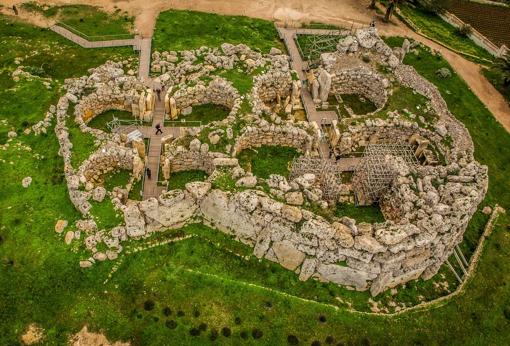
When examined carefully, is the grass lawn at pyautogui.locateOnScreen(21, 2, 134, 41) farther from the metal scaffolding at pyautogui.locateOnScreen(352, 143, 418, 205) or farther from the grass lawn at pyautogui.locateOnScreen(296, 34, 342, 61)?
Result: the metal scaffolding at pyautogui.locateOnScreen(352, 143, 418, 205)

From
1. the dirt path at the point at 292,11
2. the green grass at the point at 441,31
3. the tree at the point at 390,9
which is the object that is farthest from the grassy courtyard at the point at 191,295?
the tree at the point at 390,9

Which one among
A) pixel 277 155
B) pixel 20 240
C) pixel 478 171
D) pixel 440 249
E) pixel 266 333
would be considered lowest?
pixel 20 240

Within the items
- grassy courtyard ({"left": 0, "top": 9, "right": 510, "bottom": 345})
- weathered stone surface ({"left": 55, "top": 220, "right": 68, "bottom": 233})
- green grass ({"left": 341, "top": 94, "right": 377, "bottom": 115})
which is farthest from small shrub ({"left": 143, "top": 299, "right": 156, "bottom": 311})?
green grass ({"left": 341, "top": 94, "right": 377, "bottom": 115})

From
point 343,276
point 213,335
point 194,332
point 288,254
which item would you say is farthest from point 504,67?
point 194,332

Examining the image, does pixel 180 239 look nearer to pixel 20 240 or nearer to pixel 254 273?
pixel 254 273

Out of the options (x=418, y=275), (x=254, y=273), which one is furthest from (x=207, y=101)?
(x=418, y=275)

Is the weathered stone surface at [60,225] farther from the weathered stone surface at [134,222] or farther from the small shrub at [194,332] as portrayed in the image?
the small shrub at [194,332]
